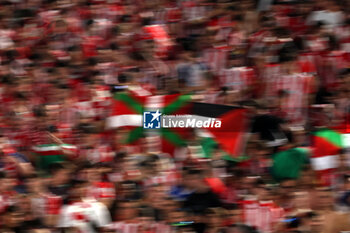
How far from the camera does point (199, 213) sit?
10438mm

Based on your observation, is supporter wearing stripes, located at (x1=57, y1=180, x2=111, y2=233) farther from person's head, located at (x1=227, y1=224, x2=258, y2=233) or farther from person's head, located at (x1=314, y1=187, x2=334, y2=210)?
person's head, located at (x1=314, y1=187, x2=334, y2=210)

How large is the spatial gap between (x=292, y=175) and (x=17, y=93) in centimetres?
471

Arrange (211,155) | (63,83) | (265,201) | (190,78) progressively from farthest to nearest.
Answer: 1. (63,83)
2. (190,78)
3. (211,155)
4. (265,201)

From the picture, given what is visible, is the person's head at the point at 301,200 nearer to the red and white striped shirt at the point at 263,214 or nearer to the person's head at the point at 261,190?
the red and white striped shirt at the point at 263,214

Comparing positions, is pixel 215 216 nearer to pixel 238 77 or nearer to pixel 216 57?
pixel 238 77

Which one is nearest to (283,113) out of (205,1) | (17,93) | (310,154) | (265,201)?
(310,154)

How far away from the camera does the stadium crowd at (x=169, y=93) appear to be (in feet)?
34.4

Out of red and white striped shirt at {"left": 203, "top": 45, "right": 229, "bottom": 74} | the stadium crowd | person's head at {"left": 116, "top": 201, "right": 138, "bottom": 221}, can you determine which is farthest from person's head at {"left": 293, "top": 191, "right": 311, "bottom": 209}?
red and white striped shirt at {"left": 203, "top": 45, "right": 229, "bottom": 74}

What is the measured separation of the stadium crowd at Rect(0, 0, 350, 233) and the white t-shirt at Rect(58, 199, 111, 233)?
14mm

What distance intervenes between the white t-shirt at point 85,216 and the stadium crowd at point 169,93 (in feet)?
0.05

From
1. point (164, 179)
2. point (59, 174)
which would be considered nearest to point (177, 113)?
point (164, 179)

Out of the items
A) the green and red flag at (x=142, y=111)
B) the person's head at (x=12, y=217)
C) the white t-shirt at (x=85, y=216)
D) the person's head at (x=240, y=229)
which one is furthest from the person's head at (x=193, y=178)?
the person's head at (x=12, y=217)

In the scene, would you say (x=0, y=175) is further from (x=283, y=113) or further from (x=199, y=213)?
(x=283, y=113)

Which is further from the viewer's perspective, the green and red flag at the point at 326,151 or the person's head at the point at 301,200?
the green and red flag at the point at 326,151
